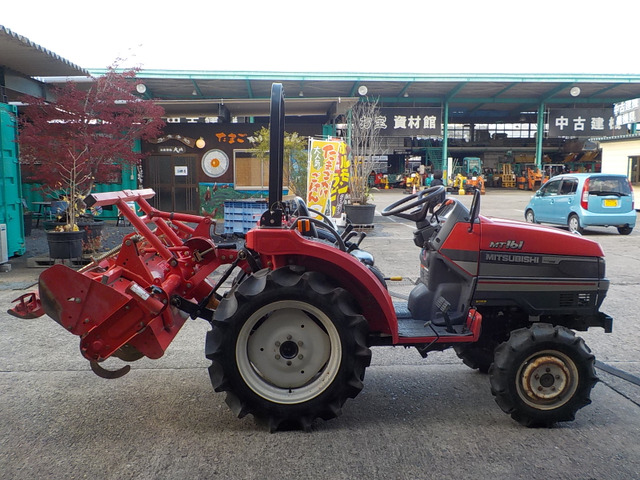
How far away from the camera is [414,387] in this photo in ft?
12.9

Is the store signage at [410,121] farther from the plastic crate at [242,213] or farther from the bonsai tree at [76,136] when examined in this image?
the bonsai tree at [76,136]

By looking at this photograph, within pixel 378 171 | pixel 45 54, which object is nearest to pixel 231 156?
pixel 45 54

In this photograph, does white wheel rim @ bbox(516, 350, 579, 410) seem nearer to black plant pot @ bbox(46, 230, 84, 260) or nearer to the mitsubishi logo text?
the mitsubishi logo text

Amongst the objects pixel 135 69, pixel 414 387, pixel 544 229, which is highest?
pixel 135 69

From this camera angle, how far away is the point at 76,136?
30.6ft

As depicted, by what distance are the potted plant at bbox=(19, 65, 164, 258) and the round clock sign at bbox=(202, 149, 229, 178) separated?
7.16 meters

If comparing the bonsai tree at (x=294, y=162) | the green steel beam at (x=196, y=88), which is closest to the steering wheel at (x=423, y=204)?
the bonsai tree at (x=294, y=162)

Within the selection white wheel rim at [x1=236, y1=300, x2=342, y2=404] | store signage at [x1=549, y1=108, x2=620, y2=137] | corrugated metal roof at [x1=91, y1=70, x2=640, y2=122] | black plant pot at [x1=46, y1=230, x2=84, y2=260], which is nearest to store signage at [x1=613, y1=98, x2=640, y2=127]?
store signage at [x1=549, y1=108, x2=620, y2=137]

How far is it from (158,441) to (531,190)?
1436 inches

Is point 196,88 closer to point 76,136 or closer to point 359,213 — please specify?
point 359,213

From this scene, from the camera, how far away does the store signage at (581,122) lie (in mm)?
28688

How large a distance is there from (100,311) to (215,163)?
48.2ft

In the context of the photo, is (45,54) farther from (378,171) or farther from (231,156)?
(378,171)

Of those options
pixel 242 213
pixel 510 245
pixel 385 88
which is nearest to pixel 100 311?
pixel 510 245
